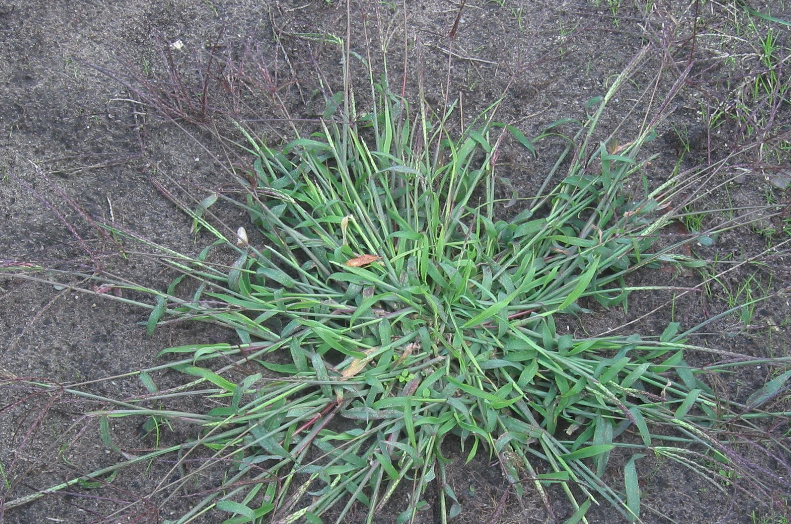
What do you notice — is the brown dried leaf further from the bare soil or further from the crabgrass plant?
the bare soil

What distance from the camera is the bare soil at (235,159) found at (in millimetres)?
1777

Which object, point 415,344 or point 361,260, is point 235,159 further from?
point 415,344

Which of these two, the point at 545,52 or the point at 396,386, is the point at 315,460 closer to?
the point at 396,386

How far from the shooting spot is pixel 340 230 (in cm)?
204

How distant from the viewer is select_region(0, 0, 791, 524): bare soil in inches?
70.0

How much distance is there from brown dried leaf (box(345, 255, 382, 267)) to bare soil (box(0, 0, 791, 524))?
16.2 inches

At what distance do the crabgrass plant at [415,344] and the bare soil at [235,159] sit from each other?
3.4 inches

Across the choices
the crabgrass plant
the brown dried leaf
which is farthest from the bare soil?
the brown dried leaf

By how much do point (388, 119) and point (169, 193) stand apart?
0.68 metres

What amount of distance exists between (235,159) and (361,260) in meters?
0.56

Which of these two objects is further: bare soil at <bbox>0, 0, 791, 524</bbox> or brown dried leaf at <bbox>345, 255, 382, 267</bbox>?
brown dried leaf at <bbox>345, 255, 382, 267</bbox>

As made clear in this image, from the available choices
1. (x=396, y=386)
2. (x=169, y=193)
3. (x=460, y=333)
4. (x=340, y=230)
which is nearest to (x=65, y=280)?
(x=169, y=193)

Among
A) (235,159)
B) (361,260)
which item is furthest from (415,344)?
(235,159)

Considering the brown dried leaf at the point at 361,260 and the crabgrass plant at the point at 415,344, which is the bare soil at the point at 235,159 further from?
the brown dried leaf at the point at 361,260
